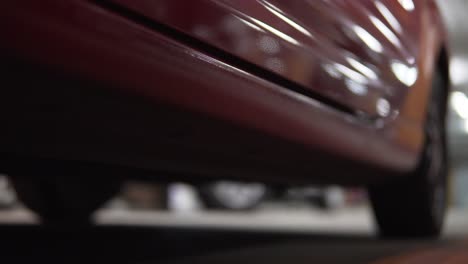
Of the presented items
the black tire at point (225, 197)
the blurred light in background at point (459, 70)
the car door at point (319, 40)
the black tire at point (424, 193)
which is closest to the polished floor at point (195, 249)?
the black tire at point (424, 193)

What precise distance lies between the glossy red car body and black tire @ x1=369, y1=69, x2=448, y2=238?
510 millimetres

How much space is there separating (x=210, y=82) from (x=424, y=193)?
139cm

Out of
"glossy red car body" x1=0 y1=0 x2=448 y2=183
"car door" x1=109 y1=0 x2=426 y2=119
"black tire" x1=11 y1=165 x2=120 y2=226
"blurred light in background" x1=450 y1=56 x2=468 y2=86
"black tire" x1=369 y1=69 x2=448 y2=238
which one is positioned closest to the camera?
"glossy red car body" x1=0 y1=0 x2=448 y2=183

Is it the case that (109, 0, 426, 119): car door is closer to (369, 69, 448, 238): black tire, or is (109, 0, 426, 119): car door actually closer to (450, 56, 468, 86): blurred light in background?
(369, 69, 448, 238): black tire

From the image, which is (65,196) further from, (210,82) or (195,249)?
(210,82)

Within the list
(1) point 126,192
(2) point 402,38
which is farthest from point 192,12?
(1) point 126,192

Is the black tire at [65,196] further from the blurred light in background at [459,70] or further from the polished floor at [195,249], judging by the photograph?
the blurred light in background at [459,70]

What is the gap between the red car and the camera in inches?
25.5

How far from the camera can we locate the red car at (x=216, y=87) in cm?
65

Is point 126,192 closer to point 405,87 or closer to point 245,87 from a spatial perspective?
point 405,87

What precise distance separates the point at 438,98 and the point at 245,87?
142 cm

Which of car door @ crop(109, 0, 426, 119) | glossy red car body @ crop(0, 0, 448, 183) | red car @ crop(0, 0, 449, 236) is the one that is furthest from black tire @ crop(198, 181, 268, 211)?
car door @ crop(109, 0, 426, 119)

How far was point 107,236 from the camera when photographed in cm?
197

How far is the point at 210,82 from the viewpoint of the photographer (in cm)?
83
